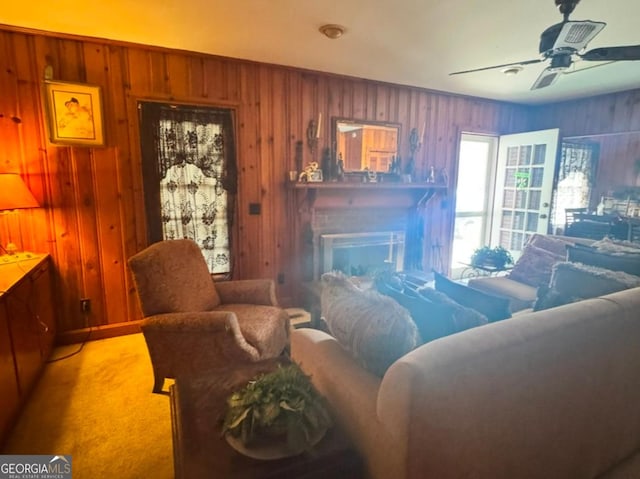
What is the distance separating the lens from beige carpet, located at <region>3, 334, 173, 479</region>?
68.3 inches

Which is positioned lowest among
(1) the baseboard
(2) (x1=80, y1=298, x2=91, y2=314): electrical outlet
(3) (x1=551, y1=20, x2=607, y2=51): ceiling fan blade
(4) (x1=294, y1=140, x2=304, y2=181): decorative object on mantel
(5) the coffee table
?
(1) the baseboard

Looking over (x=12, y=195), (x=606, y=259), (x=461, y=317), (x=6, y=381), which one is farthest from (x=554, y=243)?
(x=12, y=195)

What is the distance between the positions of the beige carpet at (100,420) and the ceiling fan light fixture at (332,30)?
2.81m

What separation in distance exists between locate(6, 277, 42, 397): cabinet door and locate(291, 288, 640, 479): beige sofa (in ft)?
5.54

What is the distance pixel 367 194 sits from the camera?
4023mm

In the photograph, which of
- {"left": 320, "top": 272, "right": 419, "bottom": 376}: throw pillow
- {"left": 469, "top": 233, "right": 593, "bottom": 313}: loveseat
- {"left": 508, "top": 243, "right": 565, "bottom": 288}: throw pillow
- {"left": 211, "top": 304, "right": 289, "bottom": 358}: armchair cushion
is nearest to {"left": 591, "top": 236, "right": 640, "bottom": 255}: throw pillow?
{"left": 469, "top": 233, "right": 593, "bottom": 313}: loveseat

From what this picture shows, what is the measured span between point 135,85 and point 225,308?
205 cm

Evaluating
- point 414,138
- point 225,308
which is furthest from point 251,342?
point 414,138

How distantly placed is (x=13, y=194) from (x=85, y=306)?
109 centimetres

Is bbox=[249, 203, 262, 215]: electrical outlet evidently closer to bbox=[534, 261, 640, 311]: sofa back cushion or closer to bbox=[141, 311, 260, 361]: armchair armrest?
bbox=[141, 311, 260, 361]: armchair armrest

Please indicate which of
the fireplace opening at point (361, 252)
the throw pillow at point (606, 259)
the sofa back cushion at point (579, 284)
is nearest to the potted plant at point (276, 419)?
the sofa back cushion at point (579, 284)

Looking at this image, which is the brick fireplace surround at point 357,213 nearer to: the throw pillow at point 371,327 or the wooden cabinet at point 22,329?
the throw pillow at point 371,327

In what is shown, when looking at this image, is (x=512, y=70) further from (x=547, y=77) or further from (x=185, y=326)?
(x=185, y=326)

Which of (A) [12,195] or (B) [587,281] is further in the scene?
(A) [12,195]
